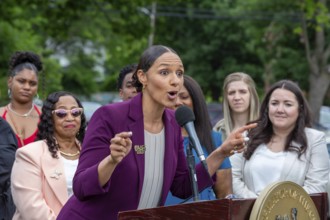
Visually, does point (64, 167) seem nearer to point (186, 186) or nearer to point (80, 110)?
point (80, 110)

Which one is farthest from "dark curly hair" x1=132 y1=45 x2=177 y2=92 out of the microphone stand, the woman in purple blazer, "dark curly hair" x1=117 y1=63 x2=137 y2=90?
"dark curly hair" x1=117 y1=63 x2=137 y2=90

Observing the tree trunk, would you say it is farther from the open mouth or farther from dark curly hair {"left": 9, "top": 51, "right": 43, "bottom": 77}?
the open mouth

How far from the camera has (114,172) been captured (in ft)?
14.1

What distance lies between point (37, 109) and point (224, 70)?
32.2 metres

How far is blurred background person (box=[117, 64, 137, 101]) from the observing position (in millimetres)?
7402

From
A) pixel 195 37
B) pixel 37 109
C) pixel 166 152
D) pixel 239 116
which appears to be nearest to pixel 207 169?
pixel 166 152

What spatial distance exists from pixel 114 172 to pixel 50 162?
1794 millimetres

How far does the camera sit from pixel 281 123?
6355 millimetres

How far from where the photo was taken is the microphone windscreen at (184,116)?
426cm

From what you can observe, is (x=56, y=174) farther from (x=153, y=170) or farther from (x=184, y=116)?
(x=184, y=116)

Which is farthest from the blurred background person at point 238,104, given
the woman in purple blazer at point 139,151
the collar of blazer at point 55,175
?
the woman in purple blazer at point 139,151

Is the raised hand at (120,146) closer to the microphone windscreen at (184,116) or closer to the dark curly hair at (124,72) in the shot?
the microphone windscreen at (184,116)

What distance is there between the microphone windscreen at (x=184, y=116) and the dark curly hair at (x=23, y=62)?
13.2 feet

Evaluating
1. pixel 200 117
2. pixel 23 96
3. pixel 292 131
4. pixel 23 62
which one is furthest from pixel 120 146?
pixel 23 62
